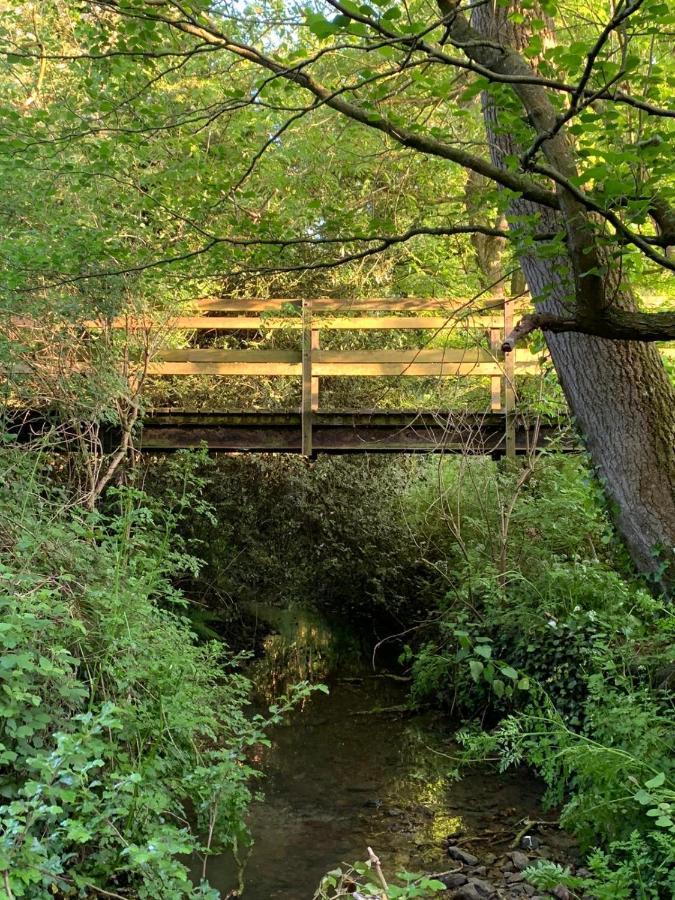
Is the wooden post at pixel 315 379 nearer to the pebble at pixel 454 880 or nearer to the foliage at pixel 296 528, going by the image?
the foliage at pixel 296 528

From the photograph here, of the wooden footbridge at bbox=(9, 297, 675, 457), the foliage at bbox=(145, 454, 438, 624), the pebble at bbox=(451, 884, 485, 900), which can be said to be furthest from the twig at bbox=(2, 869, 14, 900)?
the foliage at bbox=(145, 454, 438, 624)

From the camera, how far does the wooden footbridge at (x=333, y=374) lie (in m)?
8.38

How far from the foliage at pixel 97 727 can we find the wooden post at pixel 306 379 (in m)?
3.65

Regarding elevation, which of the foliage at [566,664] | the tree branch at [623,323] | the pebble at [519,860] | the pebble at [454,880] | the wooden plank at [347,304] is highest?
the wooden plank at [347,304]

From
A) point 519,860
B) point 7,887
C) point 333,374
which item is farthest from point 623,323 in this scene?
point 333,374

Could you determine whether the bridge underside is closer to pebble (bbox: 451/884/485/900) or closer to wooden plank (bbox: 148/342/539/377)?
wooden plank (bbox: 148/342/539/377)

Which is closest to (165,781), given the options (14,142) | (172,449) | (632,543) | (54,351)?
(632,543)

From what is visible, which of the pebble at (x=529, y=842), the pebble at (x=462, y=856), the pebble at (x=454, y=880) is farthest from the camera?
the pebble at (x=529, y=842)

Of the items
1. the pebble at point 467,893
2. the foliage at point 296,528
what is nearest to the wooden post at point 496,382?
the foliage at point 296,528

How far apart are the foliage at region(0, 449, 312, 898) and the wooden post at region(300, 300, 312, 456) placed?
12.0 ft

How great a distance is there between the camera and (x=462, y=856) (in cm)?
447

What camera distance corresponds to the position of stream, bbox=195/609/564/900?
4.45 m

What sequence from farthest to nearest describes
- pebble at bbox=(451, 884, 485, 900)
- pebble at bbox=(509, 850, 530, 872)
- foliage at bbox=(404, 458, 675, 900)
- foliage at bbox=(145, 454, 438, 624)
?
foliage at bbox=(145, 454, 438, 624)
pebble at bbox=(509, 850, 530, 872)
pebble at bbox=(451, 884, 485, 900)
foliage at bbox=(404, 458, 675, 900)

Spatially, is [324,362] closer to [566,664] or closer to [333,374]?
[333,374]
